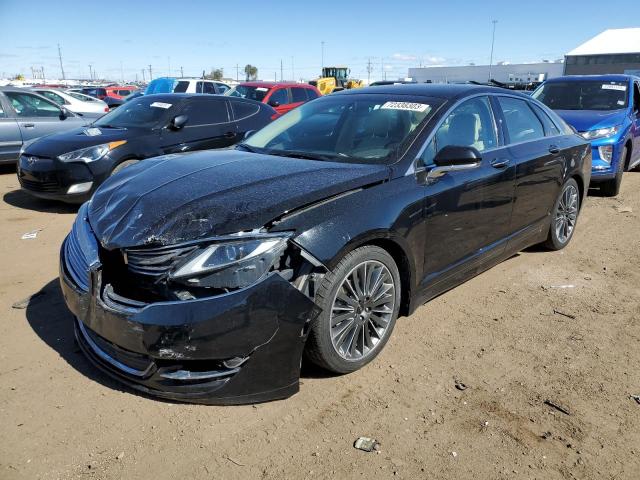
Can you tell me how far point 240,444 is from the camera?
242cm

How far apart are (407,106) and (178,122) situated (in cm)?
420

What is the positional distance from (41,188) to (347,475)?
5.83m

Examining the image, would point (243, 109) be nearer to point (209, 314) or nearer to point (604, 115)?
point (604, 115)

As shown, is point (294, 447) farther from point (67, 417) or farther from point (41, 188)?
point (41, 188)

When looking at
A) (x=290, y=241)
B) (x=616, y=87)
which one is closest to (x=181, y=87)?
(x=616, y=87)

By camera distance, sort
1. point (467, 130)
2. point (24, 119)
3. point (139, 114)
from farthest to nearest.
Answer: point (24, 119) < point (139, 114) < point (467, 130)

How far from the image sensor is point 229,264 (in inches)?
96.0

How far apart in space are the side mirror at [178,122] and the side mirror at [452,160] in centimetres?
462

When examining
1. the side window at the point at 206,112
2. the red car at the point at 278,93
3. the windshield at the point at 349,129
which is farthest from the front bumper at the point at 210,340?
the red car at the point at 278,93

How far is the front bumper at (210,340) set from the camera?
2387 millimetres

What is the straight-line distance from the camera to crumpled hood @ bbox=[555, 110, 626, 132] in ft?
25.1

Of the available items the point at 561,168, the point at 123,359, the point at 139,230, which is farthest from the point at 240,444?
the point at 561,168

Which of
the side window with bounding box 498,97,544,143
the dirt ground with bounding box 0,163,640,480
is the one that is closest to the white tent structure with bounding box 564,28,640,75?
the side window with bounding box 498,97,544,143

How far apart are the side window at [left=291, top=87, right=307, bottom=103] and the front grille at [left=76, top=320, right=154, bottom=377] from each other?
464 inches
